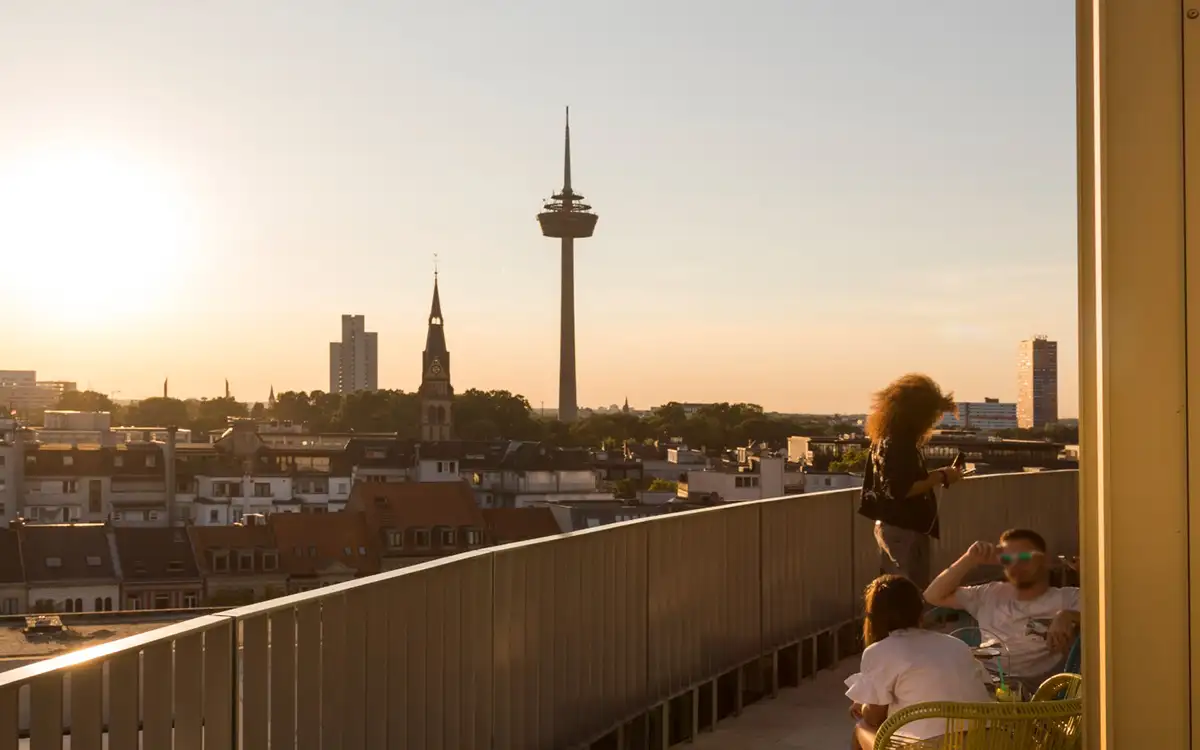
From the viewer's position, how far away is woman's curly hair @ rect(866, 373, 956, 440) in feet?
19.0

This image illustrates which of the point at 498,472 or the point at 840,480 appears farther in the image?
the point at 498,472

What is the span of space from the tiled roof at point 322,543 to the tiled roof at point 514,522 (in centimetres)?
653

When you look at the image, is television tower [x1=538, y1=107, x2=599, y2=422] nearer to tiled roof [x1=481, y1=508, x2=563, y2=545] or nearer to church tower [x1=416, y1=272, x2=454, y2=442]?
church tower [x1=416, y1=272, x2=454, y2=442]

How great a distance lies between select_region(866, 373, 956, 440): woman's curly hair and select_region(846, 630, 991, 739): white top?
7.07 ft

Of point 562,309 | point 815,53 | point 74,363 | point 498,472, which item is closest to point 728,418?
point 498,472

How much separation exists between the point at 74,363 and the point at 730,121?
12037cm

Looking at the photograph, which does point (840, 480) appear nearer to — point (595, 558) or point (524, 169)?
point (595, 558)

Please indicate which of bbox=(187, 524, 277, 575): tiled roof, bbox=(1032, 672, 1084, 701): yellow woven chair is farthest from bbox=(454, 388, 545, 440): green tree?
bbox=(1032, 672, 1084, 701): yellow woven chair

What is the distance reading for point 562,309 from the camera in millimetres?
190125

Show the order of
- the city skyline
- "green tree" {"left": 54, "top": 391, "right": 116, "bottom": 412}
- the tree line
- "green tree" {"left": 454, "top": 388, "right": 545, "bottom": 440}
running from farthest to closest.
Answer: "green tree" {"left": 54, "top": 391, "right": 116, "bottom": 412} < "green tree" {"left": 454, "top": 388, "right": 545, "bottom": 440} < the tree line < the city skyline

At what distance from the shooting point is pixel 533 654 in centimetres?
484

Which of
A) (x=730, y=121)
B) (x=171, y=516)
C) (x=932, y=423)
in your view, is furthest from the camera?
(x=171, y=516)

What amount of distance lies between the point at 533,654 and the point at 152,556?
6861cm

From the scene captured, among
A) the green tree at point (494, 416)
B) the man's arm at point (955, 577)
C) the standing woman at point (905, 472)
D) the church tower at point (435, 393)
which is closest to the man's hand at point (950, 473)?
the standing woman at point (905, 472)
